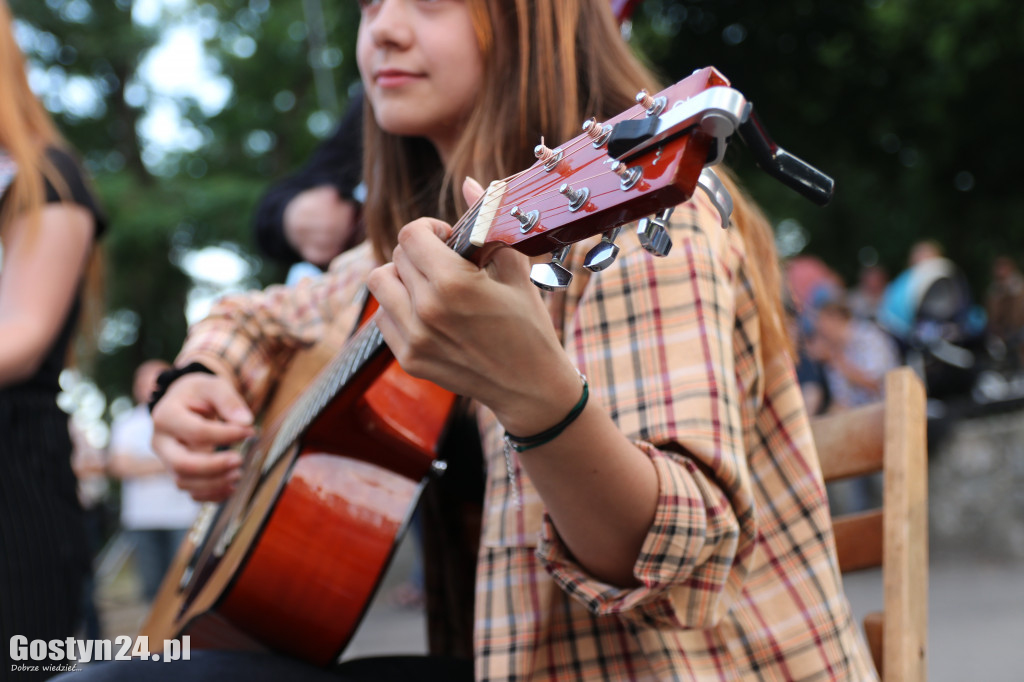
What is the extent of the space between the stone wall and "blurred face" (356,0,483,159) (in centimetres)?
566

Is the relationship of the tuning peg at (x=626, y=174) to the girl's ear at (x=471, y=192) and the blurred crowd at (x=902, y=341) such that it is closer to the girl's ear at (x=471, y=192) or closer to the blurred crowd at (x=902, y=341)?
the girl's ear at (x=471, y=192)

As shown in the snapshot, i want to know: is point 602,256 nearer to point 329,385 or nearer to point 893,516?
point 329,385

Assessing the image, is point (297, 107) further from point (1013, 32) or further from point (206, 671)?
point (206, 671)

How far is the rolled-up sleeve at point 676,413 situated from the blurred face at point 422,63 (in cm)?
44

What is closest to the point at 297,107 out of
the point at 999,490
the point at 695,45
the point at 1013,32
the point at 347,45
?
the point at 347,45

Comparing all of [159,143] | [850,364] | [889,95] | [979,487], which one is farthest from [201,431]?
[159,143]

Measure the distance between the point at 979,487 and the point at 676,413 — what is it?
19.1ft

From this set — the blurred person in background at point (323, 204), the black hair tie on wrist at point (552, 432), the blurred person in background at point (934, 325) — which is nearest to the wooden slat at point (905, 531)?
the black hair tie on wrist at point (552, 432)

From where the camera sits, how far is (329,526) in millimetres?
1413

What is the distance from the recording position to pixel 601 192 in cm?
81

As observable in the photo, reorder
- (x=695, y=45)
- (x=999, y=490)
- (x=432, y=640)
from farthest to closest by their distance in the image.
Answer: (x=695, y=45)
(x=999, y=490)
(x=432, y=640)

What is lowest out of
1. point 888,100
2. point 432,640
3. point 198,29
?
point 432,640

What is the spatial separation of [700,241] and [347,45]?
772cm

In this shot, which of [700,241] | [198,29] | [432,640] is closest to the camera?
[700,241]
